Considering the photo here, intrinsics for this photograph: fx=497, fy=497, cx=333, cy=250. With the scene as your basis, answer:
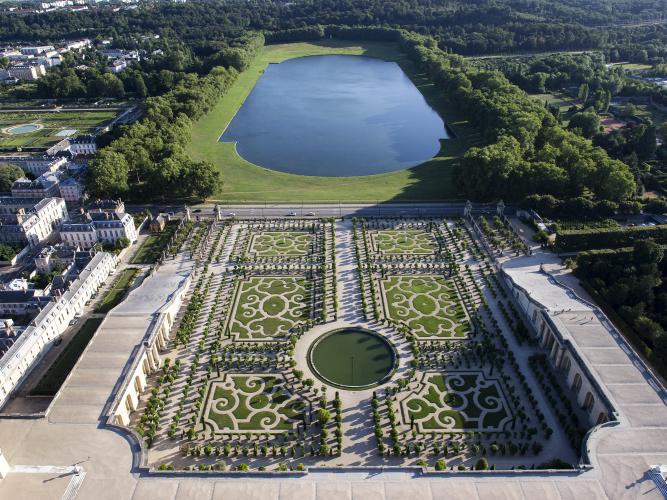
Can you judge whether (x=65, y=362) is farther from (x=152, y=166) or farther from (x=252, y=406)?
(x=152, y=166)

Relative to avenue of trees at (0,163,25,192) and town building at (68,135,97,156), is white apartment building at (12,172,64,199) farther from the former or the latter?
town building at (68,135,97,156)

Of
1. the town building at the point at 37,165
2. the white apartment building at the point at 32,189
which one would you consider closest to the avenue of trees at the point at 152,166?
the white apartment building at the point at 32,189

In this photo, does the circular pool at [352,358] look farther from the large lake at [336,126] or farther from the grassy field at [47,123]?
the grassy field at [47,123]

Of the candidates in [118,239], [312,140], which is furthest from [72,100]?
[118,239]

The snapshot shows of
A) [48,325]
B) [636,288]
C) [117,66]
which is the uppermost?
[636,288]

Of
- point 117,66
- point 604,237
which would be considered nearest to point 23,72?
point 117,66

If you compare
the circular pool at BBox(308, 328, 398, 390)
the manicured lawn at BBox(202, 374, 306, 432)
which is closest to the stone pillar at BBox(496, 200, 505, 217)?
the circular pool at BBox(308, 328, 398, 390)
